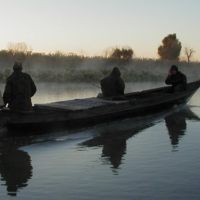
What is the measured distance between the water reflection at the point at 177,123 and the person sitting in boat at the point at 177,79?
2.94 ft

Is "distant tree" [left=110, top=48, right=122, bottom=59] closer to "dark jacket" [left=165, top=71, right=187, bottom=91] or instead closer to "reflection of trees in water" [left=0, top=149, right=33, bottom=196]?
"dark jacket" [left=165, top=71, right=187, bottom=91]

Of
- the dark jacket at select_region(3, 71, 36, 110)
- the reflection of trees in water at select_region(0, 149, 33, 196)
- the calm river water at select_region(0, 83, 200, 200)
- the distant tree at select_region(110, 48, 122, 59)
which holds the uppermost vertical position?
the distant tree at select_region(110, 48, 122, 59)

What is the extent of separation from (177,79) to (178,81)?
0.32ft

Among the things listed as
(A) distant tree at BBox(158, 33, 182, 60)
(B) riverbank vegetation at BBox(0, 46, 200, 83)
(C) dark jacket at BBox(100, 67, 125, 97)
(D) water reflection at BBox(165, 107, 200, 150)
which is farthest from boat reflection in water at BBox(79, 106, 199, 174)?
(A) distant tree at BBox(158, 33, 182, 60)

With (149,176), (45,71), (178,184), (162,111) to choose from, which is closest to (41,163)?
(149,176)

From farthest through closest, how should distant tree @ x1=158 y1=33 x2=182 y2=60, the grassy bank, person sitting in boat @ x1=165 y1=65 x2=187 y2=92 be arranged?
distant tree @ x1=158 y1=33 x2=182 y2=60
the grassy bank
person sitting in boat @ x1=165 y1=65 x2=187 y2=92

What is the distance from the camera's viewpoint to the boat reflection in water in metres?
8.49

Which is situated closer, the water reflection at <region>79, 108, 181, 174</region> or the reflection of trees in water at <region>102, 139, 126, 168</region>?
the reflection of trees in water at <region>102, 139, 126, 168</region>

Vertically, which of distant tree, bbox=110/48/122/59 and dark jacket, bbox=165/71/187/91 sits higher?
distant tree, bbox=110/48/122/59

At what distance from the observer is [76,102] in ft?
41.3

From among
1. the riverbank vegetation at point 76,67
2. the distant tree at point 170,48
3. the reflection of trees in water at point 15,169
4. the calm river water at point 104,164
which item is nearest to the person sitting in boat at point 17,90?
the calm river water at point 104,164

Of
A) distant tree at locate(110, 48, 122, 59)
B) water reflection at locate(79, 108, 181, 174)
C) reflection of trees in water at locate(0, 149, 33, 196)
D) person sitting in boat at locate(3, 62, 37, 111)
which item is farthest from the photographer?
distant tree at locate(110, 48, 122, 59)

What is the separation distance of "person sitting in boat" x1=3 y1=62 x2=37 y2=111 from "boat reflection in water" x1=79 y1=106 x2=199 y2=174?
5.98 feet

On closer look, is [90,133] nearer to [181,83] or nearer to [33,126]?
[33,126]
